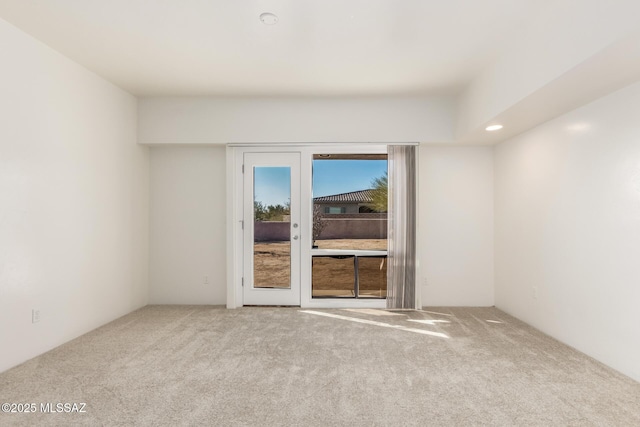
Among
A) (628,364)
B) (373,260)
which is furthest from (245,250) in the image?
(628,364)

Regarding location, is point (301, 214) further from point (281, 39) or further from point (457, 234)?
point (281, 39)

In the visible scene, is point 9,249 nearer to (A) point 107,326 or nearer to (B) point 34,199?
(B) point 34,199

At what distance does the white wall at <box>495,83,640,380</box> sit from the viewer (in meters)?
2.67

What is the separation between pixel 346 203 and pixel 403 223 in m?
0.78

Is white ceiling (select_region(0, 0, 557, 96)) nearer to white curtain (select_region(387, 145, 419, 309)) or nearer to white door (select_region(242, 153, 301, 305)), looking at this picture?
white curtain (select_region(387, 145, 419, 309))

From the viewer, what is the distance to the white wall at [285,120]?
450 cm

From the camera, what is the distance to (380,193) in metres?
4.68

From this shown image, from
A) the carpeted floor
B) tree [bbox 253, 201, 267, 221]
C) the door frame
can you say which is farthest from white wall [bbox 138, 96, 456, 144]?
the carpeted floor

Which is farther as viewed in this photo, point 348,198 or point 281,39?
point 348,198

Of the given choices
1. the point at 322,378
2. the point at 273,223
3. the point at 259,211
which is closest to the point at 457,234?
the point at 273,223

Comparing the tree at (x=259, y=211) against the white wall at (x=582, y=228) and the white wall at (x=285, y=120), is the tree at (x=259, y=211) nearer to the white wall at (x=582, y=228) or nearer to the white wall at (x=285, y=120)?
the white wall at (x=285, y=120)

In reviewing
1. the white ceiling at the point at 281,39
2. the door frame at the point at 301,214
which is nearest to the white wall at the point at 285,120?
the door frame at the point at 301,214

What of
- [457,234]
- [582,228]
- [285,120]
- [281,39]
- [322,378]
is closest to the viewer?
[322,378]

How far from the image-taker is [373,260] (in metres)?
4.75
